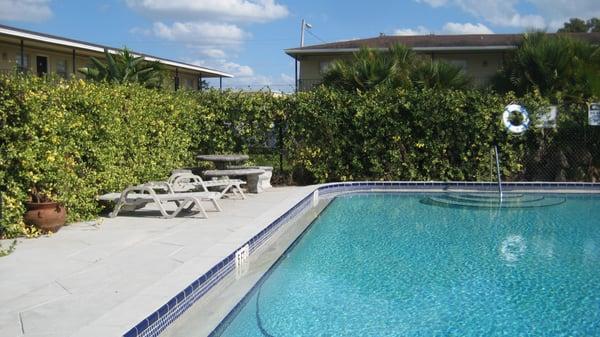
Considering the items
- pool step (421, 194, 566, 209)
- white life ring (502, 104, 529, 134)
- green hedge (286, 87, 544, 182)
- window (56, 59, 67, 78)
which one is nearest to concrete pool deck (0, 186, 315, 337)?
pool step (421, 194, 566, 209)

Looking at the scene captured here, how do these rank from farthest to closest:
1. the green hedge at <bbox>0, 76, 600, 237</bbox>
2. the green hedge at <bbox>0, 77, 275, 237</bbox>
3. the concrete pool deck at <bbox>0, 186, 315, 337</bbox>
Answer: the green hedge at <bbox>0, 76, 600, 237</bbox>, the green hedge at <bbox>0, 77, 275, 237</bbox>, the concrete pool deck at <bbox>0, 186, 315, 337</bbox>

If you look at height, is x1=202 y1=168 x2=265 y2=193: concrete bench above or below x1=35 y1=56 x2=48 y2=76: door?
below

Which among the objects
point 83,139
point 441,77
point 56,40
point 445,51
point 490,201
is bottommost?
point 490,201

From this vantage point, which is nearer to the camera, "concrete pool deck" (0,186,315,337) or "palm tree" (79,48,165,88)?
"concrete pool deck" (0,186,315,337)

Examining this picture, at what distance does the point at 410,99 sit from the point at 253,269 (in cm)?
838

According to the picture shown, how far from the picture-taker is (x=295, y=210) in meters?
10.2

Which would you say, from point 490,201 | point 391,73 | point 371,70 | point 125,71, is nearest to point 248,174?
point 371,70

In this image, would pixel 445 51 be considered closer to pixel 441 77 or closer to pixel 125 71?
pixel 441 77

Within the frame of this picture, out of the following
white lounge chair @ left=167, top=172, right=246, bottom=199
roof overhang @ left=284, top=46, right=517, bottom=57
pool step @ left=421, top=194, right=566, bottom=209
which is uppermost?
roof overhang @ left=284, top=46, right=517, bottom=57

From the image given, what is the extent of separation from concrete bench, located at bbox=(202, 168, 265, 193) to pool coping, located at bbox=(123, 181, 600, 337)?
3.97ft

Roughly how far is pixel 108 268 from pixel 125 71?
1121 cm

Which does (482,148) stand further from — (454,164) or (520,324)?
(520,324)

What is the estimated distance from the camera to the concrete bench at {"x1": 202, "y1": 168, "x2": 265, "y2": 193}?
11.9 metres

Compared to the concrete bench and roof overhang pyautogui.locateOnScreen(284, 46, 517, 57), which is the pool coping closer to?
the concrete bench
